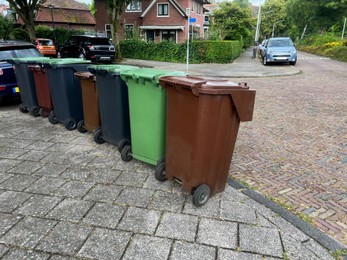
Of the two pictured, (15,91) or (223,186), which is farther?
(15,91)

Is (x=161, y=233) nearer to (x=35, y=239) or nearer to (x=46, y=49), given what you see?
(x=35, y=239)

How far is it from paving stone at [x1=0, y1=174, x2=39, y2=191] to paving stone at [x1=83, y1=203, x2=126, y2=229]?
41.8 inches

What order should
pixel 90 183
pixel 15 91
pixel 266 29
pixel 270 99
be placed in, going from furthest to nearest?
pixel 266 29, pixel 270 99, pixel 15 91, pixel 90 183

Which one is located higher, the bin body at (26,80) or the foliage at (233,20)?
the foliage at (233,20)

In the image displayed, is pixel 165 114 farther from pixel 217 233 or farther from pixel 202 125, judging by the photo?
pixel 217 233

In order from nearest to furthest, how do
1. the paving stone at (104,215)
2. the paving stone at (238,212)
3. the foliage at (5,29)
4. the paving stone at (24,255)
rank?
1. the paving stone at (24,255)
2. the paving stone at (104,215)
3. the paving stone at (238,212)
4. the foliage at (5,29)

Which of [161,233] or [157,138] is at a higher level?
[157,138]

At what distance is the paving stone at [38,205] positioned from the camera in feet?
9.43

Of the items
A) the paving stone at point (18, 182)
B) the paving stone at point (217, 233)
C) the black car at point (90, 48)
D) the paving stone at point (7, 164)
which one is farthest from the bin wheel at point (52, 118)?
the black car at point (90, 48)

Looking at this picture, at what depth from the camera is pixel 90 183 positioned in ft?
11.3

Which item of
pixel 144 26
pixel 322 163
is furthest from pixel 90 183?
pixel 144 26

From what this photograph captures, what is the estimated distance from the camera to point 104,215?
2.83m

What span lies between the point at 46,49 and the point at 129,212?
68.0 ft

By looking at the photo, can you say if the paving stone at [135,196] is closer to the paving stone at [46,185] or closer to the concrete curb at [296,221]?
the paving stone at [46,185]
